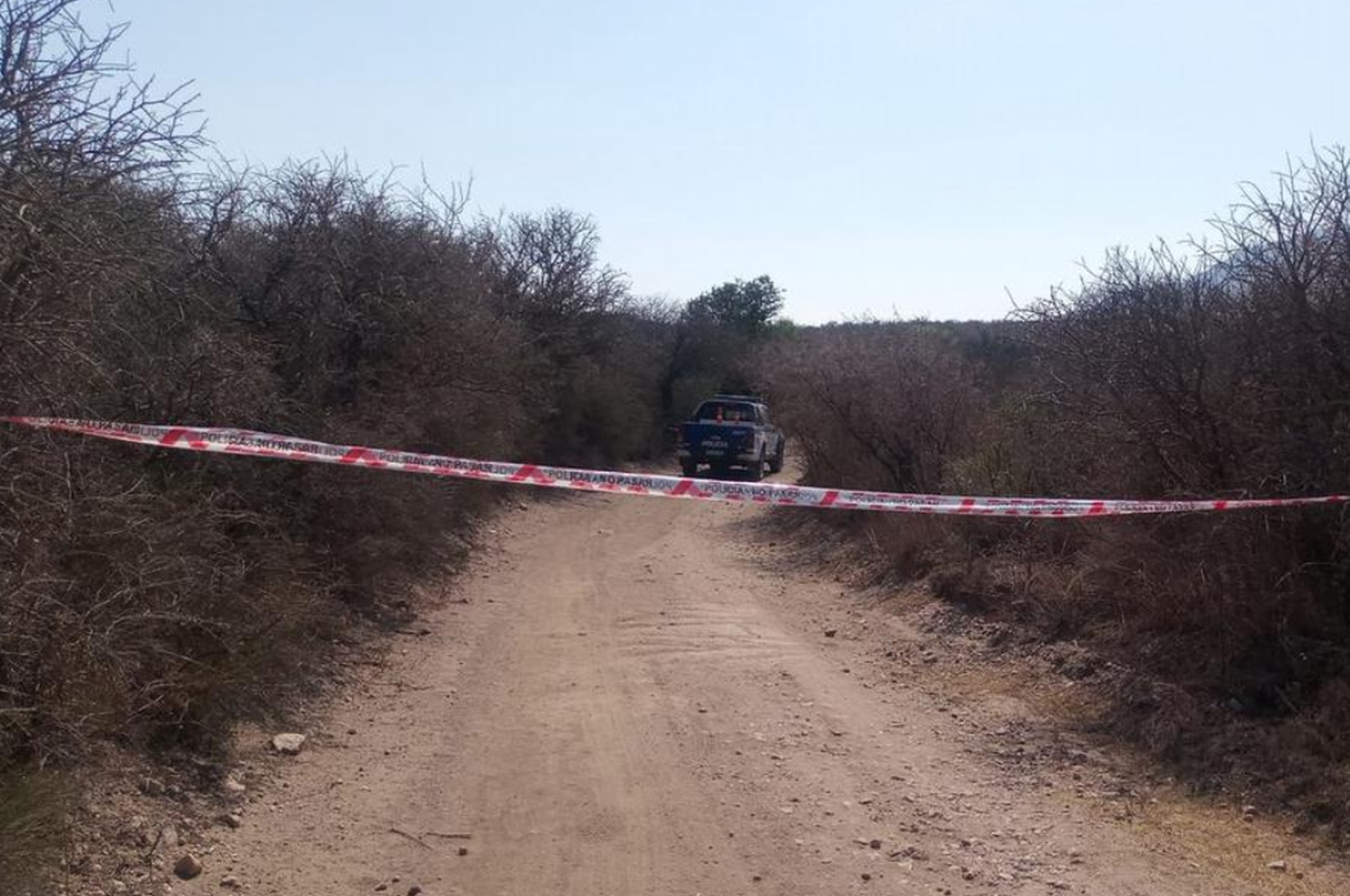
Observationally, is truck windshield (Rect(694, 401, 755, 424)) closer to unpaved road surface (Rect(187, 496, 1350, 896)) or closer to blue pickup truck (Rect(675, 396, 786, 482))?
blue pickup truck (Rect(675, 396, 786, 482))

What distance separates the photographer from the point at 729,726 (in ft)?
28.3

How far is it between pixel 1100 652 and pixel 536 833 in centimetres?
524

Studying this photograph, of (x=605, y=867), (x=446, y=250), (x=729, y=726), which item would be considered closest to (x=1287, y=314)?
(x=729, y=726)

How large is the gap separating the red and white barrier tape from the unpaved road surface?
1.47 meters

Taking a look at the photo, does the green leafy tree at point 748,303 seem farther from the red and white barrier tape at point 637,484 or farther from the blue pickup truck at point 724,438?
the red and white barrier tape at point 637,484

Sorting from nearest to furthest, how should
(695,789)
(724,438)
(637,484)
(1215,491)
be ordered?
(695,789)
(1215,491)
(637,484)
(724,438)

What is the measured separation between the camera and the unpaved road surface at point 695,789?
19.7ft

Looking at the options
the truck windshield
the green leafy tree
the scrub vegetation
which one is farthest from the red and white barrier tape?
the green leafy tree

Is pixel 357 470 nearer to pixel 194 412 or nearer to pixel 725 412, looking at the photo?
pixel 194 412

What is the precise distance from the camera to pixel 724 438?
92.5ft

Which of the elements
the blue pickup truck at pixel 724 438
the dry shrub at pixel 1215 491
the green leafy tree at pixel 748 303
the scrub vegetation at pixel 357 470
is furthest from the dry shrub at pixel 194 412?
the green leafy tree at pixel 748 303

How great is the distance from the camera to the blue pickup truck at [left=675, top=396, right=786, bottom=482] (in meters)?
28.2

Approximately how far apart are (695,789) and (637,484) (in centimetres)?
352

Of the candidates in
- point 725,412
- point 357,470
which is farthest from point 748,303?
point 357,470
